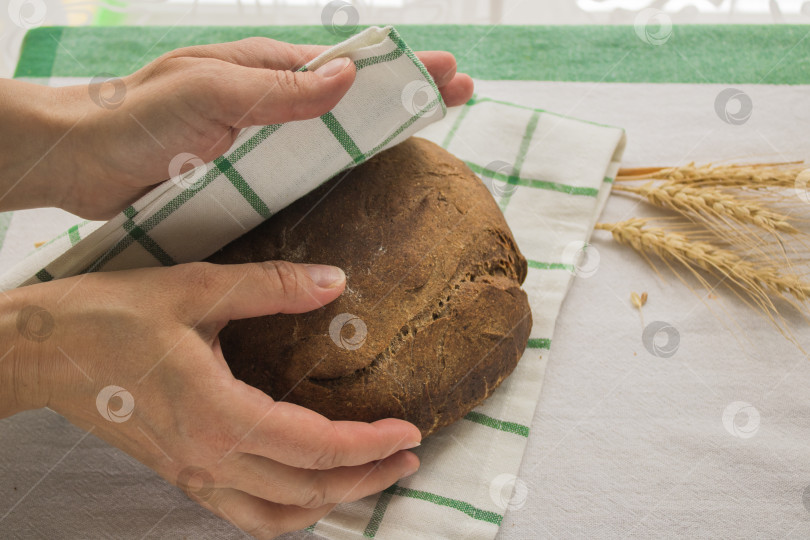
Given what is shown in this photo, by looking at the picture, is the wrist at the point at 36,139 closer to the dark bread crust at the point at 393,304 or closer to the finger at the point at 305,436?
the dark bread crust at the point at 393,304

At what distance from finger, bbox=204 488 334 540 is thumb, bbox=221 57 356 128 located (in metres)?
0.71

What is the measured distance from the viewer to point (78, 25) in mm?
2471

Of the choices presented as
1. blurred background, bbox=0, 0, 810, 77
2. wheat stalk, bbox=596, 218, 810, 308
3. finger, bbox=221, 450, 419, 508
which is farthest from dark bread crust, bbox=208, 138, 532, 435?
blurred background, bbox=0, 0, 810, 77

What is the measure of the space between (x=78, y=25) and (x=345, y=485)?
7.29 ft

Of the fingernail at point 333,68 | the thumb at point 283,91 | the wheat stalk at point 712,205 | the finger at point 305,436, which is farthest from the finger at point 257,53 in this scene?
the wheat stalk at point 712,205

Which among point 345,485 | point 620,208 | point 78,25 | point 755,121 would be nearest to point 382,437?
point 345,485

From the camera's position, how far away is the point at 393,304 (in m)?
1.26

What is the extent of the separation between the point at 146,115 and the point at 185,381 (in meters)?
0.48

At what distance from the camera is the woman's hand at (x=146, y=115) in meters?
1.06

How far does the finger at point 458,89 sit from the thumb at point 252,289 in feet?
2.14

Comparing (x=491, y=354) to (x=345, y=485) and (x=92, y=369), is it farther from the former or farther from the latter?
(x=92, y=369)

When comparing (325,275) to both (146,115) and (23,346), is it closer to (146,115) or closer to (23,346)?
(146,115)

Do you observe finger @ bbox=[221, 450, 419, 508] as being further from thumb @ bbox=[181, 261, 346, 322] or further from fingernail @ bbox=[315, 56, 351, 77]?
fingernail @ bbox=[315, 56, 351, 77]

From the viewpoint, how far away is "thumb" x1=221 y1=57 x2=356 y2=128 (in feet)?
3.40
